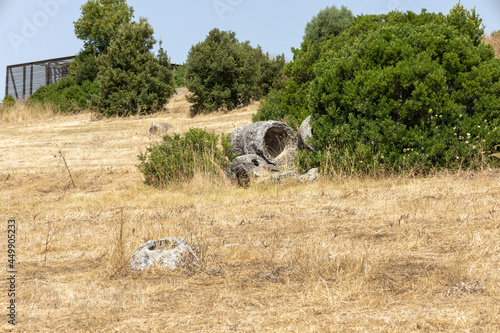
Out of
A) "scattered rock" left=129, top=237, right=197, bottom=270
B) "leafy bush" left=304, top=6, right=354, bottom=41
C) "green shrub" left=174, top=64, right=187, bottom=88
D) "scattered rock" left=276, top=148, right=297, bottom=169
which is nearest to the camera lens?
"scattered rock" left=129, top=237, right=197, bottom=270

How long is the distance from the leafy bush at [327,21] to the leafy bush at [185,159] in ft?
74.0

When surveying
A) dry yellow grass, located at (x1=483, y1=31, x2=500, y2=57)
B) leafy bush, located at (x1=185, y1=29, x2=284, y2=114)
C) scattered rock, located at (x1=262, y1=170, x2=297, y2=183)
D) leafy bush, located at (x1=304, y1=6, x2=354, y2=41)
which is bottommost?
scattered rock, located at (x1=262, y1=170, x2=297, y2=183)

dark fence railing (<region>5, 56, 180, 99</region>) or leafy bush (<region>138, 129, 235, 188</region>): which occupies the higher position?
dark fence railing (<region>5, 56, 180, 99</region>)

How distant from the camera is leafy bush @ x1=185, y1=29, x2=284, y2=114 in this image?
71.8 feet

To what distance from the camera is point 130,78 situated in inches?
927

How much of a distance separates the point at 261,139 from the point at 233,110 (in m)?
11.3

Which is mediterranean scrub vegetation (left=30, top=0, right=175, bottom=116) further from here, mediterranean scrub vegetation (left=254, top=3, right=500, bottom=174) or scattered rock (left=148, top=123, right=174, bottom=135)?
mediterranean scrub vegetation (left=254, top=3, right=500, bottom=174)

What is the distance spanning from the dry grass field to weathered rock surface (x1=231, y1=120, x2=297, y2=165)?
4.81 feet

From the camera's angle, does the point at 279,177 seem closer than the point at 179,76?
Yes

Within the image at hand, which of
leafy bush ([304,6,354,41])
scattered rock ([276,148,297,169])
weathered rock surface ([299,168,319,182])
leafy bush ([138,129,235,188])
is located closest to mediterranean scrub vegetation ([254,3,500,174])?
weathered rock surface ([299,168,319,182])

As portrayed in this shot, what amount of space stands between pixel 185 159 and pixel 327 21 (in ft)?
79.5

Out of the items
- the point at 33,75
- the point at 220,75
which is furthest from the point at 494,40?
the point at 33,75
